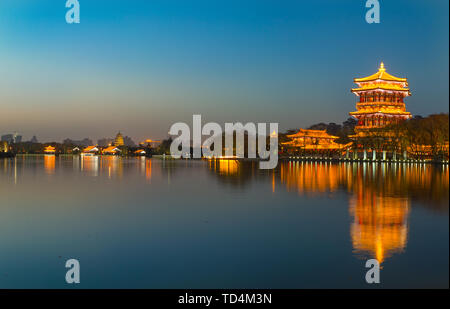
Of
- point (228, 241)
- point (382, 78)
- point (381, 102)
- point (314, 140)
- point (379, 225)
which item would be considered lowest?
point (228, 241)

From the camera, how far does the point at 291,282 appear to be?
10531 mm

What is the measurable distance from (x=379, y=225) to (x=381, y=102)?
6841 centimetres

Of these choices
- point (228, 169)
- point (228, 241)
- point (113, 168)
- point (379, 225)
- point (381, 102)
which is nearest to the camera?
point (228, 241)

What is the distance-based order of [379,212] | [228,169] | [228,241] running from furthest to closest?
[228,169]
[379,212]
[228,241]

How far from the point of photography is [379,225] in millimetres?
16609

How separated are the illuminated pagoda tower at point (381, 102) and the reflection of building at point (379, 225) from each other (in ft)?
190

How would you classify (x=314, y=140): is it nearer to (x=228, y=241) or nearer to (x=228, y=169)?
(x=228, y=169)

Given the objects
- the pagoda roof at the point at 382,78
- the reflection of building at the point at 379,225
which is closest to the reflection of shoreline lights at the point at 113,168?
the reflection of building at the point at 379,225

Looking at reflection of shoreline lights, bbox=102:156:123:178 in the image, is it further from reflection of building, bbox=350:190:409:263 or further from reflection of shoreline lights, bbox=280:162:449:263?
reflection of building, bbox=350:190:409:263

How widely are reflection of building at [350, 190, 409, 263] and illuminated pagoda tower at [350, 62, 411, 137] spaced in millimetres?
57960

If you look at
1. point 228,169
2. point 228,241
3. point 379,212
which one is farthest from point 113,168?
point 228,241

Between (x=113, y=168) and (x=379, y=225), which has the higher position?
(x=379, y=225)

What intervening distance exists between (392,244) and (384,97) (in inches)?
2866

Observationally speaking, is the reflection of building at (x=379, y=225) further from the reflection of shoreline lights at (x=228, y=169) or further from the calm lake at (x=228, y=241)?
the reflection of shoreline lights at (x=228, y=169)
